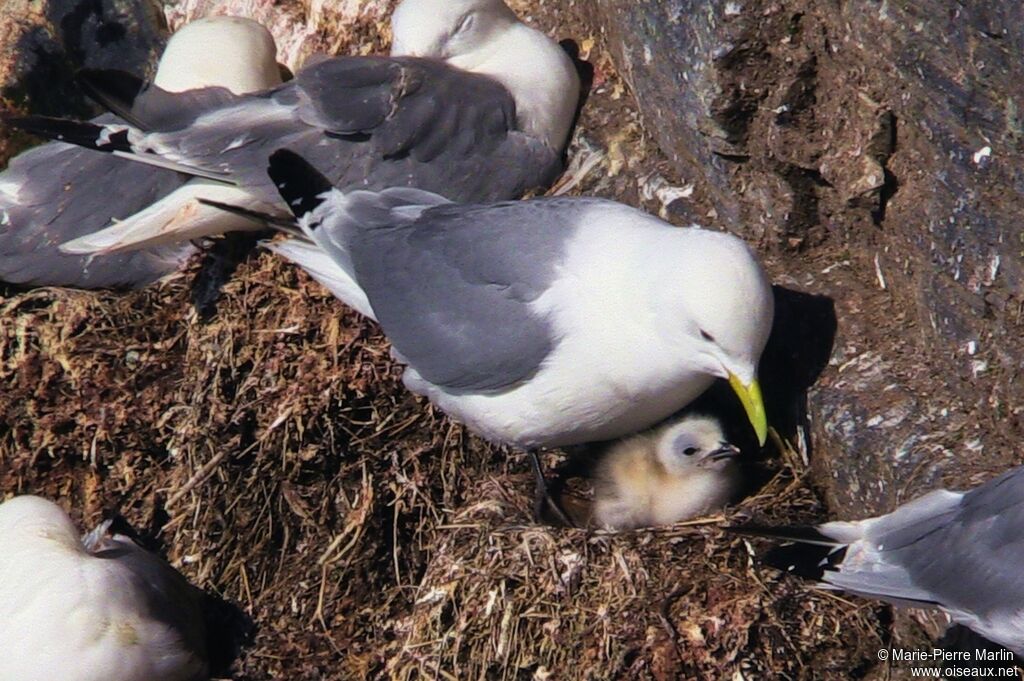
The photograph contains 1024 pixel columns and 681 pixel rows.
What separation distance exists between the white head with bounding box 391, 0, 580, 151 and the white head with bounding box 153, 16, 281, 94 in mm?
508

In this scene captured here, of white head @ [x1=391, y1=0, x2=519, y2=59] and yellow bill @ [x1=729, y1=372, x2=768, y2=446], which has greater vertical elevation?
white head @ [x1=391, y1=0, x2=519, y2=59]

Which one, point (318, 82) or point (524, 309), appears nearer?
point (524, 309)

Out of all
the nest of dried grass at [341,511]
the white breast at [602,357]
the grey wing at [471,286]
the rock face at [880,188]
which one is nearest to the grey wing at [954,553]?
the rock face at [880,188]

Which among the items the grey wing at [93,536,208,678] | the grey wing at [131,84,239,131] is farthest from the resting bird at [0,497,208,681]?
the grey wing at [131,84,239,131]

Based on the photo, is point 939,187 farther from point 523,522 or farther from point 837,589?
point 523,522

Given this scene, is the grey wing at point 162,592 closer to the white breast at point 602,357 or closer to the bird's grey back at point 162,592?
the bird's grey back at point 162,592

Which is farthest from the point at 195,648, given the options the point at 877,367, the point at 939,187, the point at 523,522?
the point at 939,187

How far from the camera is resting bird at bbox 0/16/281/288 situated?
16.4 feet

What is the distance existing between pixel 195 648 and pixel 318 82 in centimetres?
181

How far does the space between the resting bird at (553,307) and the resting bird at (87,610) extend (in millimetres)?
1011

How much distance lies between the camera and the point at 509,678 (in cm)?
371

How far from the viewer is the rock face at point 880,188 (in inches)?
126

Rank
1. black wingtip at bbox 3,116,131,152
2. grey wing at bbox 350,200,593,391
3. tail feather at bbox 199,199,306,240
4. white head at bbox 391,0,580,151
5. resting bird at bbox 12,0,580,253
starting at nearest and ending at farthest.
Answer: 1. grey wing at bbox 350,200,593,391
2. tail feather at bbox 199,199,306,240
3. black wingtip at bbox 3,116,131,152
4. resting bird at bbox 12,0,580,253
5. white head at bbox 391,0,580,151

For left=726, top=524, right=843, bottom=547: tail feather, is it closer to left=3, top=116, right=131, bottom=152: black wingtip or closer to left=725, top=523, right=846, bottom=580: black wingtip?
left=725, top=523, right=846, bottom=580: black wingtip
